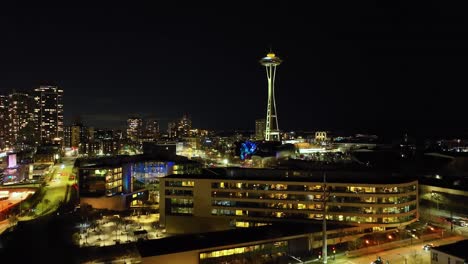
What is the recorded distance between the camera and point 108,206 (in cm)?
3531

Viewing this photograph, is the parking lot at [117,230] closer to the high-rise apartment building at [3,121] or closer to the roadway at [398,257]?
the roadway at [398,257]

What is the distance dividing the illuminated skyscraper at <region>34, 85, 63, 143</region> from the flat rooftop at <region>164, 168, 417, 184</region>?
10218cm

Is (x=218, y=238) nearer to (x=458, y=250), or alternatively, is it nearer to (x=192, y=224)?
(x=192, y=224)

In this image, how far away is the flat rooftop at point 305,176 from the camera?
79.7ft

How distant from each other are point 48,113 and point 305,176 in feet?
371

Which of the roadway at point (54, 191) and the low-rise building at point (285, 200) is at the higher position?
the low-rise building at point (285, 200)

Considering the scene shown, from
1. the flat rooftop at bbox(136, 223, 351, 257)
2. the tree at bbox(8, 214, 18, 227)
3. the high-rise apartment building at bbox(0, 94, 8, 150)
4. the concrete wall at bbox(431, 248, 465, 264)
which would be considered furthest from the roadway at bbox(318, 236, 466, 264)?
the high-rise apartment building at bbox(0, 94, 8, 150)

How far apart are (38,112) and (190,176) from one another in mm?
108027

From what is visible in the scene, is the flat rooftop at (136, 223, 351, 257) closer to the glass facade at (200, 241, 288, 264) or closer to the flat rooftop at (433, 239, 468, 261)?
the glass facade at (200, 241, 288, 264)

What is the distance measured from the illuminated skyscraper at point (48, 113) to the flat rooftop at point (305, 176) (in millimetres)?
102184

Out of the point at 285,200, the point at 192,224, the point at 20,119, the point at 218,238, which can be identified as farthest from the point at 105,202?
the point at 20,119

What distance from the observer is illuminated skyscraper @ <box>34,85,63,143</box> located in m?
116

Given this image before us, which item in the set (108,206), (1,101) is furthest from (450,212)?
(1,101)

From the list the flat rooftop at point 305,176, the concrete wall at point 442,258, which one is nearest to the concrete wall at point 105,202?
the flat rooftop at point 305,176
